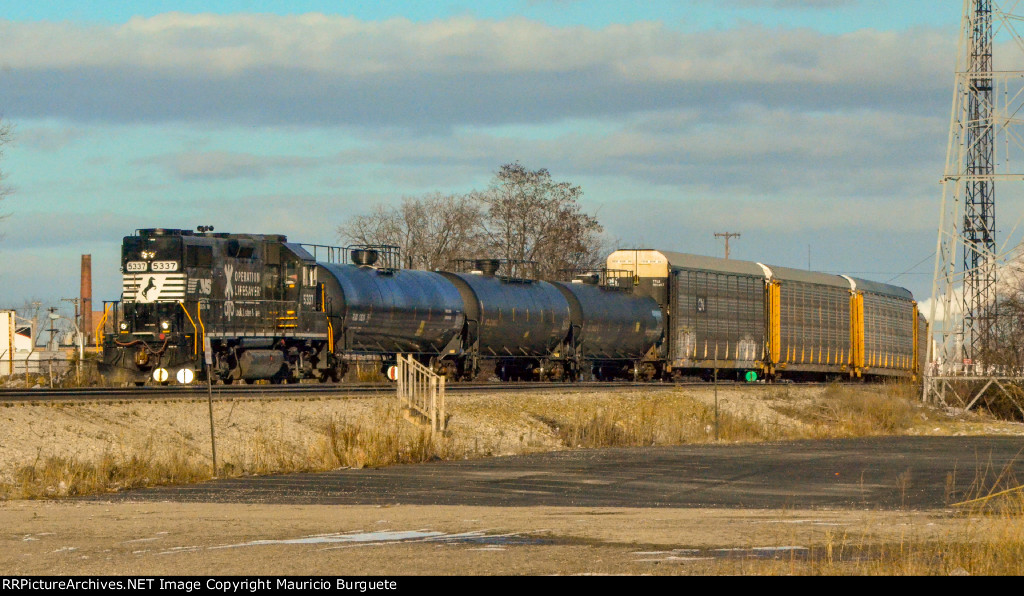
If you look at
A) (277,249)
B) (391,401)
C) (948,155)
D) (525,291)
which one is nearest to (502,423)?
(391,401)

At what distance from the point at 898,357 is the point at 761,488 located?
40.7 metres

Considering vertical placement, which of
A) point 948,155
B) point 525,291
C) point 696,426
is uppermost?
point 948,155

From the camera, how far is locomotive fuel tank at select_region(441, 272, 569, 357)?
36531 mm

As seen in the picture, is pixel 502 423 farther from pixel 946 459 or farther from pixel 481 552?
pixel 481 552

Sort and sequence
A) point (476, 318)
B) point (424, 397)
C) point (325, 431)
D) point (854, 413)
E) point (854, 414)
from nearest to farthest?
point (325, 431)
point (424, 397)
point (476, 318)
point (854, 414)
point (854, 413)

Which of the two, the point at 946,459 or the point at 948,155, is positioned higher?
the point at 948,155

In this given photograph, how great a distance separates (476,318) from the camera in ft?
119

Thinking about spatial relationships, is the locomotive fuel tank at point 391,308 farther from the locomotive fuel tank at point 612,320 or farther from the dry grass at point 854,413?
the dry grass at point 854,413

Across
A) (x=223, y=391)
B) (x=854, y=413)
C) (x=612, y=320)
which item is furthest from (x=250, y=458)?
(x=854, y=413)

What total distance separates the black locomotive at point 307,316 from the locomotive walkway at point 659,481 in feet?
19.8

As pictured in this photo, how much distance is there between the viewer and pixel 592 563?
33.7ft

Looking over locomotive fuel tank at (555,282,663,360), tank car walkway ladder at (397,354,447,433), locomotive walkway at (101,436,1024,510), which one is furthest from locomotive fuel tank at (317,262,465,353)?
locomotive walkway at (101,436,1024,510)

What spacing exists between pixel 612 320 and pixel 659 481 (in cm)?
2204

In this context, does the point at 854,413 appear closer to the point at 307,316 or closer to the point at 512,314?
the point at 512,314
